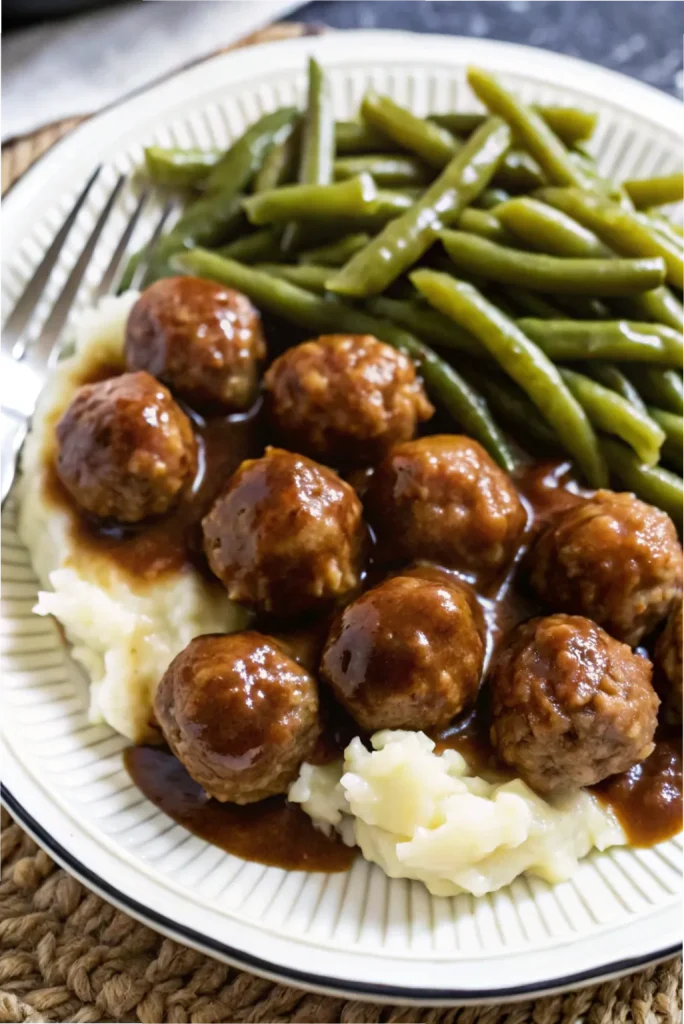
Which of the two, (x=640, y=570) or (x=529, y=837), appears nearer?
(x=529, y=837)

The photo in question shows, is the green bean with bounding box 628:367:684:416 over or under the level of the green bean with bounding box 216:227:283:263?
under

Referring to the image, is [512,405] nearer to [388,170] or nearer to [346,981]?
[388,170]

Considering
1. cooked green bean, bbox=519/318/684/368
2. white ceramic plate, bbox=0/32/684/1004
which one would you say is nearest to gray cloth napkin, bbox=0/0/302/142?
white ceramic plate, bbox=0/32/684/1004

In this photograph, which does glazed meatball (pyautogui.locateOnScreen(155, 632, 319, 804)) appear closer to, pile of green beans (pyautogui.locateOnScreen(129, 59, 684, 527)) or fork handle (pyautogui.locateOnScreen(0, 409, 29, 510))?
fork handle (pyautogui.locateOnScreen(0, 409, 29, 510))

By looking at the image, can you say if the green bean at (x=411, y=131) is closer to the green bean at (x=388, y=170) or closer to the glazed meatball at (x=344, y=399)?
the green bean at (x=388, y=170)

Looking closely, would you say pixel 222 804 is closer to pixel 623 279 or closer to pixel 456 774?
pixel 456 774

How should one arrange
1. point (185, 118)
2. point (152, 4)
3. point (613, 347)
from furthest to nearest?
1. point (152, 4)
2. point (185, 118)
3. point (613, 347)

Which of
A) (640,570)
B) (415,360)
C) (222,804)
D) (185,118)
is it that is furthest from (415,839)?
(185,118)

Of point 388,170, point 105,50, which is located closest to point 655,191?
point 388,170
